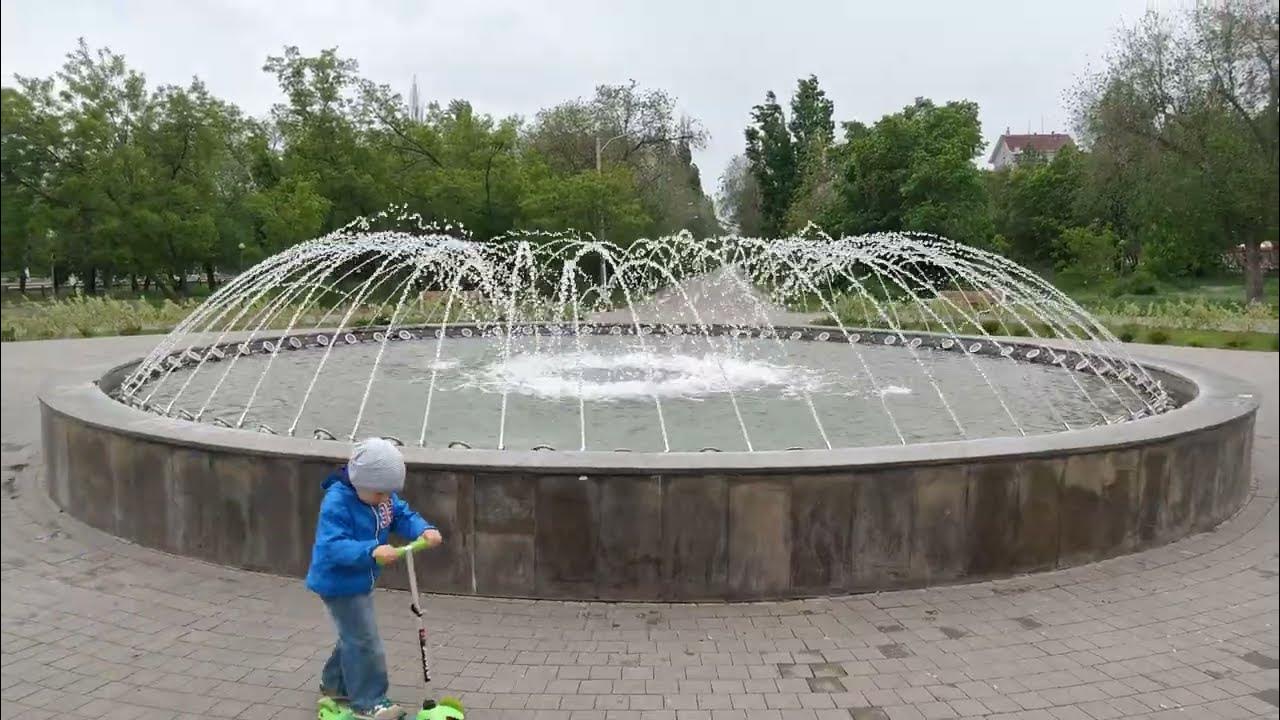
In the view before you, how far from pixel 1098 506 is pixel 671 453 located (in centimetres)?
250

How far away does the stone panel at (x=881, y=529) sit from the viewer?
A: 450 cm

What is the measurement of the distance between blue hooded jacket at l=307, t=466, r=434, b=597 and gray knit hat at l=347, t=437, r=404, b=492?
0.10 metres

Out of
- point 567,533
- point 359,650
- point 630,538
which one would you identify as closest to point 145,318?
point 567,533

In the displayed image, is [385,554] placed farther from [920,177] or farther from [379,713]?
[920,177]

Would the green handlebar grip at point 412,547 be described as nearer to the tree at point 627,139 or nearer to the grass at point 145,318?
the grass at point 145,318

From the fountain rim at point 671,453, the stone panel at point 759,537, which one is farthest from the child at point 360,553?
the stone panel at point 759,537

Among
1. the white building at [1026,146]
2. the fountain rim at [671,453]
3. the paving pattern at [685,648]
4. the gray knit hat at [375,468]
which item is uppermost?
the white building at [1026,146]

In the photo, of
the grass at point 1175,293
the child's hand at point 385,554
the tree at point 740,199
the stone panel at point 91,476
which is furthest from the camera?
the tree at point 740,199

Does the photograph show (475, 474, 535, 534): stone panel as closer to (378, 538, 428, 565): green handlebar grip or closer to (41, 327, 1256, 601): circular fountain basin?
(41, 327, 1256, 601): circular fountain basin

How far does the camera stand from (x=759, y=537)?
444 centimetres

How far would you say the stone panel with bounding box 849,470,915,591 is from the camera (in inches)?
177

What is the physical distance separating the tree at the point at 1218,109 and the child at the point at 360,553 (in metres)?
4.14

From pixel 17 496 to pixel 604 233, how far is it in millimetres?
26500

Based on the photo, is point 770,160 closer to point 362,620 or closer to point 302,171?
point 302,171
